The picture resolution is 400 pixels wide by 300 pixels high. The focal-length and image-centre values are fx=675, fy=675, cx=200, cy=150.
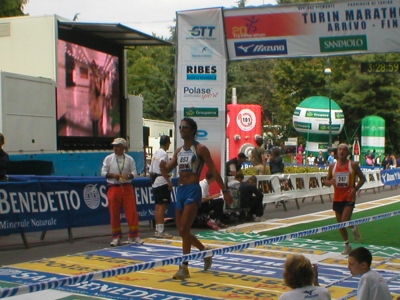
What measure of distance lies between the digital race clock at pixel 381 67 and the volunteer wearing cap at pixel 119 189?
252 inches

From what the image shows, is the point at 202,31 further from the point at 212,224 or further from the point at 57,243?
the point at 57,243

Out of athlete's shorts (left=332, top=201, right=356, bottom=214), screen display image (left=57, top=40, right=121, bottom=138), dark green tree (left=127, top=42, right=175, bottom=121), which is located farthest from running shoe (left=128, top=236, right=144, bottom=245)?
dark green tree (left=127, top=42, right=175, bottom=121)

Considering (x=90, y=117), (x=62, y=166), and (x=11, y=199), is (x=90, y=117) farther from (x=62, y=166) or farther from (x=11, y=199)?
(x=11, y=199)

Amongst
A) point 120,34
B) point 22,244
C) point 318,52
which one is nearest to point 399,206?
point 318,52

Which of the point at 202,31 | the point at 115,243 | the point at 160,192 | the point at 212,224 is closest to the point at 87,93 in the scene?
the point at 202,31

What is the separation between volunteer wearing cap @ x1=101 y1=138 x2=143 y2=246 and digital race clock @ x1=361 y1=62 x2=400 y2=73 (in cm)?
641

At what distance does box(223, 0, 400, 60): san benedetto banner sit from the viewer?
14.0 m

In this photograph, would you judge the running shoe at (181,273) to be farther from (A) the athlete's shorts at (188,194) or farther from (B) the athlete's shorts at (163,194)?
(B) the athlete's shorts at (163,194)

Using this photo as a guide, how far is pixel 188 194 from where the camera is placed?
345 inches

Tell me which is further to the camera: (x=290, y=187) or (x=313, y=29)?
(x=290, y=187)

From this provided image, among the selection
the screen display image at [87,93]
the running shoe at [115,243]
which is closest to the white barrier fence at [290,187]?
the running shoe at [115,243]

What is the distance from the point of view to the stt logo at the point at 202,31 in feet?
50.6

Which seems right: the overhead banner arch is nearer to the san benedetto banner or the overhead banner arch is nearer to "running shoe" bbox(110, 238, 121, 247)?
the san benedetto banner

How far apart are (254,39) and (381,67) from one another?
2944mm
